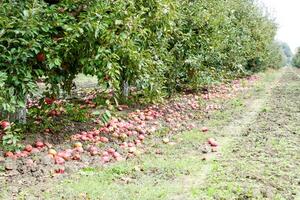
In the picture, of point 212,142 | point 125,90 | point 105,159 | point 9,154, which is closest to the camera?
point 9,154

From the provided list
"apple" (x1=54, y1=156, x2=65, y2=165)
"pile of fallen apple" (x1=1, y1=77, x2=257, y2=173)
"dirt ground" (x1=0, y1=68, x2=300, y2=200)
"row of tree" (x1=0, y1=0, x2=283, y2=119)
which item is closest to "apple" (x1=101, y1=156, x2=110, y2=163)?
"pile of fallen apple" (x1=1, y1=77, x2=257, y2=173)

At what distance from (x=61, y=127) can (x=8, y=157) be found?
1714mm

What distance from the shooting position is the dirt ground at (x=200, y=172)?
448cm

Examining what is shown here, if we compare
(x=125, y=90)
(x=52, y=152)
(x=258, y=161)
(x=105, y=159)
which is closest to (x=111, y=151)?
(x=105, y=159)

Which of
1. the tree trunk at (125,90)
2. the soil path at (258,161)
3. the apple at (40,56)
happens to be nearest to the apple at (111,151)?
the soil path at (258,161)

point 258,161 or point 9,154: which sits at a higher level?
point 258,161

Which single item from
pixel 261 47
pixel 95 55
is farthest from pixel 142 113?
pixel 261 47

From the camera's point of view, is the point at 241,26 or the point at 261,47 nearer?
the point at 241,26

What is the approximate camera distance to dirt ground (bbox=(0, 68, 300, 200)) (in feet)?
14.7

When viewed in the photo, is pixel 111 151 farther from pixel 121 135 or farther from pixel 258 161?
pixel 258 161

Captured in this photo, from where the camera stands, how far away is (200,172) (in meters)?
5.39

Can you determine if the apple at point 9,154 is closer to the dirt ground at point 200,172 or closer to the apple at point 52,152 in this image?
the apple at point 52,152

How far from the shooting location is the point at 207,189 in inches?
182

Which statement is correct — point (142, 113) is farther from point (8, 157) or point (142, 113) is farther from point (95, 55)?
point (8, 157)
